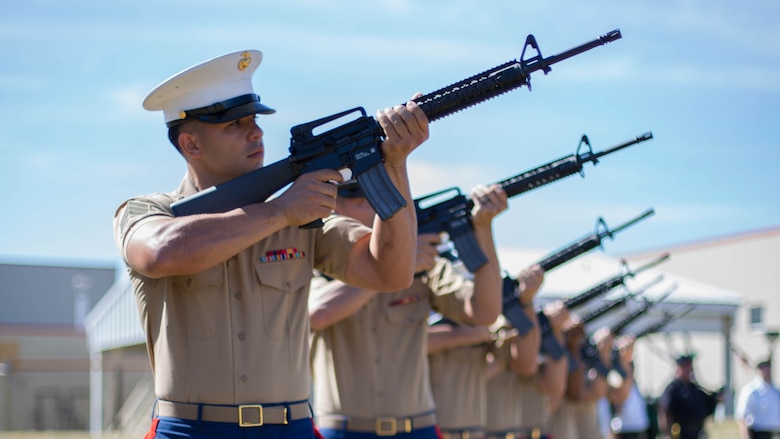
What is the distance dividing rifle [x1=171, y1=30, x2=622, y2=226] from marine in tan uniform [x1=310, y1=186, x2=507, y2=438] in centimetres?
167

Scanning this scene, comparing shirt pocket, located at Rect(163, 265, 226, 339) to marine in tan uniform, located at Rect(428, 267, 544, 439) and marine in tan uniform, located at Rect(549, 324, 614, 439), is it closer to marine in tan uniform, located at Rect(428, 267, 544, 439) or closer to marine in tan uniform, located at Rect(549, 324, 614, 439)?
marine in tan uniform, located at Rect(428, 267, 544, 439)

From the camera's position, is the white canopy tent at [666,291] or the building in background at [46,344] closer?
the white canopy tent at [666,291]

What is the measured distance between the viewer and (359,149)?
13.8ft

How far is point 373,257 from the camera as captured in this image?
4375mm

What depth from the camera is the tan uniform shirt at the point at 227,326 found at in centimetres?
401

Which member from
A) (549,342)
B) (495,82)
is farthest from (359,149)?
(549,342)

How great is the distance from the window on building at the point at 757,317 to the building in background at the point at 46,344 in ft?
68.7

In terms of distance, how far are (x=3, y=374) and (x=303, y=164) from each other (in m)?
28.6

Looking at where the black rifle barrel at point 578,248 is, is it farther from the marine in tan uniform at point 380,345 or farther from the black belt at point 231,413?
the black belt at point 231,413

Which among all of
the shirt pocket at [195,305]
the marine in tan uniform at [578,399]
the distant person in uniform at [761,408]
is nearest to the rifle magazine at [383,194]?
the shirt pocket at [195,305]

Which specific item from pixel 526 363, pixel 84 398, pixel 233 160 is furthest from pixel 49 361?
pixel 233 160

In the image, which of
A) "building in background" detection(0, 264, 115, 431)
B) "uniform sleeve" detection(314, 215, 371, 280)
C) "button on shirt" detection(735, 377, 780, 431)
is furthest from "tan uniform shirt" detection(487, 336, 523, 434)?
"building in background" detection(0, 264, 115, 431)

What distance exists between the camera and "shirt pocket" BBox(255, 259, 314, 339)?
13.5ft

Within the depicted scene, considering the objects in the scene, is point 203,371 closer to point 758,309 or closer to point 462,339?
point 462,339
